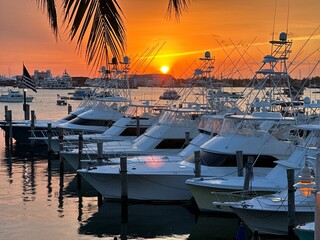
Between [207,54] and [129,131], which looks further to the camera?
[129,131]

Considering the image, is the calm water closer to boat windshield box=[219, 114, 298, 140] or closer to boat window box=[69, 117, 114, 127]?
boat windshield box=[219, 114, 298, 140]

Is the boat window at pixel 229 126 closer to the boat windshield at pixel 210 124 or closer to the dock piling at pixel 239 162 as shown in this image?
the dock piling at pixel 239 162

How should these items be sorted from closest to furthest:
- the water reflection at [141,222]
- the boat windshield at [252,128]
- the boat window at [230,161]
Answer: the water reflection at [141,222], the boat window at [230,161], the boat windshield at [252,128]

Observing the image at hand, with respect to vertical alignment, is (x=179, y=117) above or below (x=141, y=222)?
above

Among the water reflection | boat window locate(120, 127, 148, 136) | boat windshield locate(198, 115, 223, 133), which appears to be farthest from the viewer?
boat window locate(120, 127, 148, 136)

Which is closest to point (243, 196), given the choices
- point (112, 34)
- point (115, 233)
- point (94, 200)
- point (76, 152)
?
point (115, 233)

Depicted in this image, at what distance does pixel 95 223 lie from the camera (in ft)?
72.7

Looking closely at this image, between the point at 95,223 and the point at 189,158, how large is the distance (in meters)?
4.96

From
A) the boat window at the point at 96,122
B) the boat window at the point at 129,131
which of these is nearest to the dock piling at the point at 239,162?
the boat window at the point at 129,131

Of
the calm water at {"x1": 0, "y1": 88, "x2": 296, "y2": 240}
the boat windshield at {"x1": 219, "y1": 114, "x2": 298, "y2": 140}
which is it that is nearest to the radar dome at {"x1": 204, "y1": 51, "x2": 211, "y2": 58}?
the boat windshield at {"x1": 219, "y1": 114, "x2": 298, "y2": 140}

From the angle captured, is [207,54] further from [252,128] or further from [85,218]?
[85,218]

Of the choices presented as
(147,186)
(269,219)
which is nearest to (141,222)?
(147,186)

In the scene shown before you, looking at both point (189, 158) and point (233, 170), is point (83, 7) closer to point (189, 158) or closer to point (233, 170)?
point (233, 170)

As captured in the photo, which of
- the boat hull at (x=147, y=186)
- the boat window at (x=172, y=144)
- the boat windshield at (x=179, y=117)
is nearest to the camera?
the boat hull at (x=147, y=186)
